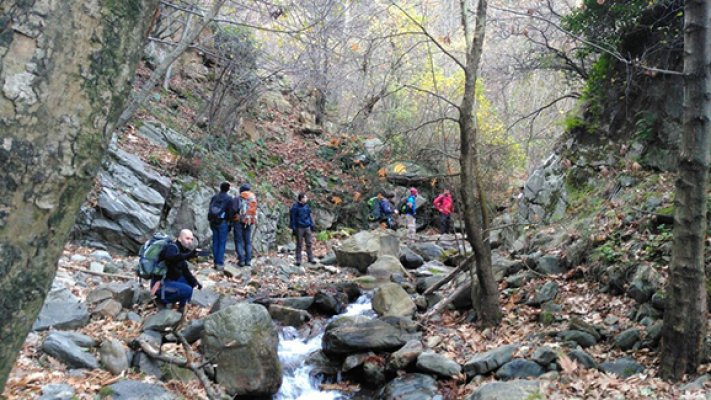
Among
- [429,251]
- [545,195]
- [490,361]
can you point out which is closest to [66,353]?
[490,361]

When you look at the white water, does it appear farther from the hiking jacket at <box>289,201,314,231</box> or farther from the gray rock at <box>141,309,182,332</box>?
the hiking jacket at <box>289,201,314,231</box>

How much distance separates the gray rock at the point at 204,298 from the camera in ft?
28.1

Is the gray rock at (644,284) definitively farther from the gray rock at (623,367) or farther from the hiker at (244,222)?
the hiker at (244,222)

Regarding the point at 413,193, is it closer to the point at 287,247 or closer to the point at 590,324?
the point at 287,247

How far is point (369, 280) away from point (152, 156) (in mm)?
6469

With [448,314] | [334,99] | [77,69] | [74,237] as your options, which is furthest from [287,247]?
[77,69]

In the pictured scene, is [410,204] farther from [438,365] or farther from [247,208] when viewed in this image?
[438,365]

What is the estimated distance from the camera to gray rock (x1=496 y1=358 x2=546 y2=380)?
6.23 metres

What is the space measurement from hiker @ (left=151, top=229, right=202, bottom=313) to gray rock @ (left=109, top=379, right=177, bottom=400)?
1.98 metres

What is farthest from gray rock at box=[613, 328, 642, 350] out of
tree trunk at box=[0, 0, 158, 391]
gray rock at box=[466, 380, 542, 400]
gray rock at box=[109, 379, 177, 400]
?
tree trunk at box=[0, 0, 158, 391]

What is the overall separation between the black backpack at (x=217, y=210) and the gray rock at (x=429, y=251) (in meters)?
6.74

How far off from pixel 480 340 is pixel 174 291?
183 inches

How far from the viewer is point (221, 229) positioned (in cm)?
1134

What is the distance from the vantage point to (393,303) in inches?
382
